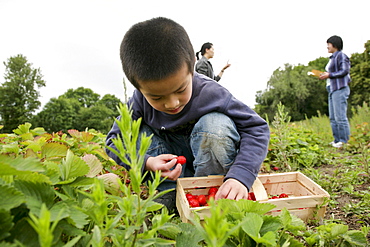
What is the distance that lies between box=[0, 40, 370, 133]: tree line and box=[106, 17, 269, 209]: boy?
73.1 ft

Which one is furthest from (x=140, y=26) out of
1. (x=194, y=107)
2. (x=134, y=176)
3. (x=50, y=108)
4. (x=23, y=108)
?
(x=50, y=108)

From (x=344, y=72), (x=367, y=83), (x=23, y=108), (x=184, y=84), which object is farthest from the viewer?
(x=23, y=108)

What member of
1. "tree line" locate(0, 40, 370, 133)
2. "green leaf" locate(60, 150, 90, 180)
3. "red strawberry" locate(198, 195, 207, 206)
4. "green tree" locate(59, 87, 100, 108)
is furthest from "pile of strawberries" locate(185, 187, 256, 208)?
"green tree" locate(59, 87, 100, 108)

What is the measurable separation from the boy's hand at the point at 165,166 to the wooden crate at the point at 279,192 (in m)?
0.09

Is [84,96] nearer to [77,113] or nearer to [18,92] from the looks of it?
[77,113]

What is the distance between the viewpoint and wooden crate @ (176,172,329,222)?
5.39ft

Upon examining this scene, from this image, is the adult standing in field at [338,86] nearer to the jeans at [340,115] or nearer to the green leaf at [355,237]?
the jeans at [340,115]

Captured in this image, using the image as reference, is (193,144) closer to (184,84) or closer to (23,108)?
(184,84)

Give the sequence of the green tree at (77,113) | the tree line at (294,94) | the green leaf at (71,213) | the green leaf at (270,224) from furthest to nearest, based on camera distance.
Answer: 1. the tree line at (294,94)
2. the green tree at (77,113)
3. the green leaf at (270,224)
4. the green leaf at (71,213)

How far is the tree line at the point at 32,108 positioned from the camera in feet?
95.9

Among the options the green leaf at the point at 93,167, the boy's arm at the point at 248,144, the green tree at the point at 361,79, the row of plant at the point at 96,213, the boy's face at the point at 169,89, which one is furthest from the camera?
the green tree at the point at 361,79

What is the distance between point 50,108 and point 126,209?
35.5 m

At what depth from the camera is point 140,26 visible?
1.77 metres

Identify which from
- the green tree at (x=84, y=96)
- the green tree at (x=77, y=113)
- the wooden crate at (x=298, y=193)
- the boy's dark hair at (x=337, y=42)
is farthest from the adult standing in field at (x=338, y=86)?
the green tree at (x=84, y=96)
